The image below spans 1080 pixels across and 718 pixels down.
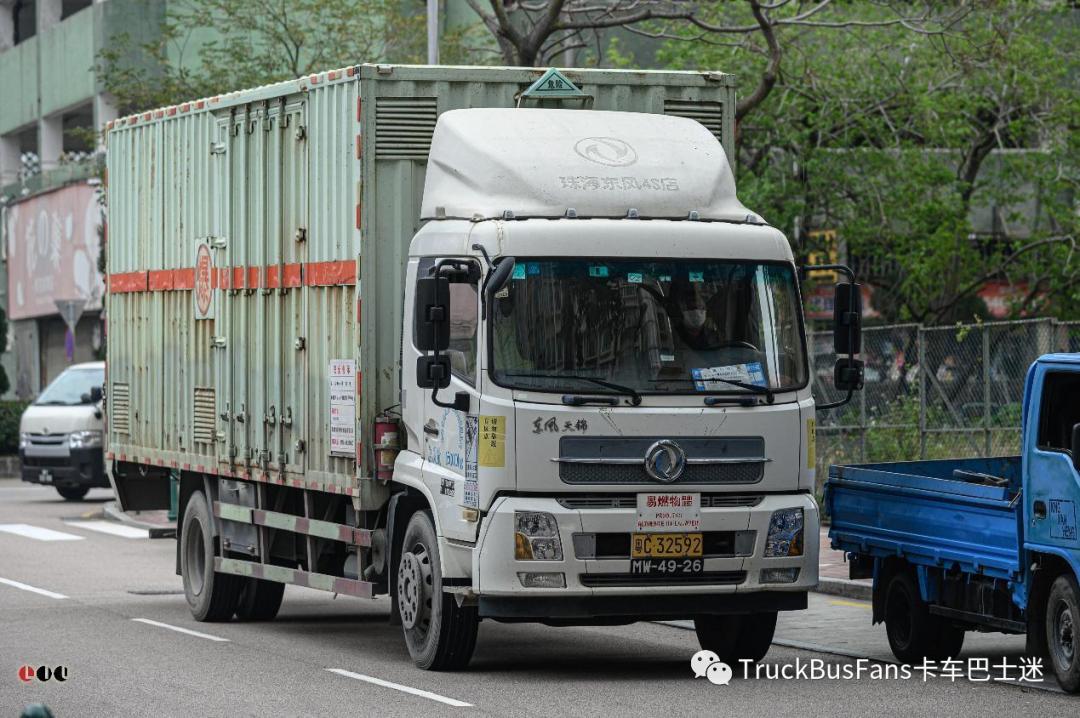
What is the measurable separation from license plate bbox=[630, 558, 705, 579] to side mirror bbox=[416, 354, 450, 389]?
1.53 meters

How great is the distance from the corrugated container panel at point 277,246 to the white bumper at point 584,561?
1700 mm

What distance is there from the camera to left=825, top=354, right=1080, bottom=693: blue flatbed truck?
1169cm

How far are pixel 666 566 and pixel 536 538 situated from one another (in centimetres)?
80

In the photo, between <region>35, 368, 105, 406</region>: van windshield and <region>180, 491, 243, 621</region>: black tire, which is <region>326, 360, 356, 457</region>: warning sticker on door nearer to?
<region>180, 491, 243, 621</region>: black tire

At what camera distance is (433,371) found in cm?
1207

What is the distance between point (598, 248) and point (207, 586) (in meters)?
5.59

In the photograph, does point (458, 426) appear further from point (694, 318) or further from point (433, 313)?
point (694, 318)

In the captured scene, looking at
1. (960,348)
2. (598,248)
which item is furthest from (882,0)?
(598,248)

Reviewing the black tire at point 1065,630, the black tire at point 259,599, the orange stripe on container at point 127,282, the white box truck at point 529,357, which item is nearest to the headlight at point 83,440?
the orange stripe on container at point 127,282

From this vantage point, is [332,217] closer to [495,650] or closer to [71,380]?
[495,650]

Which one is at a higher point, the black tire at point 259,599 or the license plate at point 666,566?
the license plate at point 666,566

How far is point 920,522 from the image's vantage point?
516 inches

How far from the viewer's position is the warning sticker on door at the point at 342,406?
13469mm

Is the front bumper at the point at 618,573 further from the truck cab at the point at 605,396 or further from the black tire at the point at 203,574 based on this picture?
the black tire at the point at 203,574
